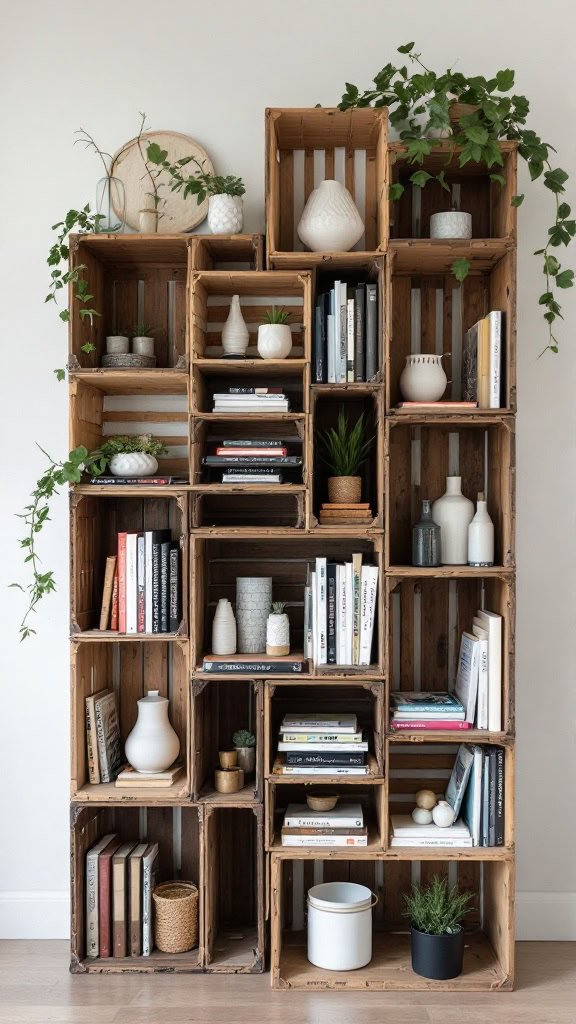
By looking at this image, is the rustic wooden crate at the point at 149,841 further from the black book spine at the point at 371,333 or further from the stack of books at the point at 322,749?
the black book spine at the point at 371,333

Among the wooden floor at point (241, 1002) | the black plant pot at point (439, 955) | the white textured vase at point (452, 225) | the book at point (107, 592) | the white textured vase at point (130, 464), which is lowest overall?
the wooden floor at point (241, 1002)

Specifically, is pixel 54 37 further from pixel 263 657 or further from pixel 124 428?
pixel 263 657

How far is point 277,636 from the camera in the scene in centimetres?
270

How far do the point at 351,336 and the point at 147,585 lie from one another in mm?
977

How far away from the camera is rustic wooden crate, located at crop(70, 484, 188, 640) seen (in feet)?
8.75

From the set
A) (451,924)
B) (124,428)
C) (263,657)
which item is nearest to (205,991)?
(451,924)

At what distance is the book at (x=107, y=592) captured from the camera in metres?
2.74

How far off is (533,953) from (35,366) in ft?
8.20

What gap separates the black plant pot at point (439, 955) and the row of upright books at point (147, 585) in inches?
46.2

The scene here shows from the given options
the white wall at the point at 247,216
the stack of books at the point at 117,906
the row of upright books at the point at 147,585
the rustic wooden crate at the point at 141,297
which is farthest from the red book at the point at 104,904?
the rustic wooden crate at the point at 141,297

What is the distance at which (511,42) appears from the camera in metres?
2.90

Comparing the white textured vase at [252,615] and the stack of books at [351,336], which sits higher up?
the stack of books at [351,336]

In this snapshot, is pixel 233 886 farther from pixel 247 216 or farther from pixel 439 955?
pixel 247 216

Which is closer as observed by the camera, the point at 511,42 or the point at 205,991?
the point at 205,991
